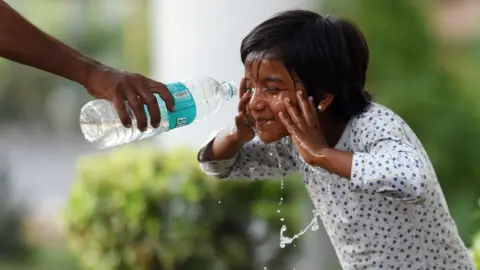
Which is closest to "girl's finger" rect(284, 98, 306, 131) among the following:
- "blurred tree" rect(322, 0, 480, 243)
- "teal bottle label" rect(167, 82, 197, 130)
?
"teal bottle label" rect(167, 82, 197, 130)

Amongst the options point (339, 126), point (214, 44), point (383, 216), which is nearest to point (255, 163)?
point (339, 126)

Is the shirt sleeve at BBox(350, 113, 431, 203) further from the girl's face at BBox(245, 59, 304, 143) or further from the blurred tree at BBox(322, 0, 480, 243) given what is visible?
the blurred tree at BBox(322, 0, 480, 243)

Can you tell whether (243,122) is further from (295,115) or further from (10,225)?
(10,225)

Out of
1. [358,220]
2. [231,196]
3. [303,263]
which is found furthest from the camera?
[303,263]

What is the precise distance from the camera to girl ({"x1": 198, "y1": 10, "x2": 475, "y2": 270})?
2285mm

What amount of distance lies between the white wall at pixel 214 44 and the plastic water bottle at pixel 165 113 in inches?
59.1

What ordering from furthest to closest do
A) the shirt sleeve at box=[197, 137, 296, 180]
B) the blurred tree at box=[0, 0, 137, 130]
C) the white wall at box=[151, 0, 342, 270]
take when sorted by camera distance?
the blurred tree at box=[0, 0, 137, 130] → the white wall at box=[151, 0, 342, 270] → the shirt sleeve at box=[197, 137, 296, 180]

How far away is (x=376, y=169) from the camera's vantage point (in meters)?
2.10

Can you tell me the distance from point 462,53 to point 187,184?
188 centimetres

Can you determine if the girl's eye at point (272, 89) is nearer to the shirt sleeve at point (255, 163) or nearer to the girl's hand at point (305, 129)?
the girl's hand at point (305, 129)

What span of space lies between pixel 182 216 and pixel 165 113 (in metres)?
1.90

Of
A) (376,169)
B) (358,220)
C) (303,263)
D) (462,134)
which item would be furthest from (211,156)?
(462,134)

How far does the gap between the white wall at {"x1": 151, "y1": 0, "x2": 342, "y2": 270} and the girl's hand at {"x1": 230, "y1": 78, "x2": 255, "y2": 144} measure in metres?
1.69

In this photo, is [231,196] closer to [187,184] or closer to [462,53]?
[187,184]
